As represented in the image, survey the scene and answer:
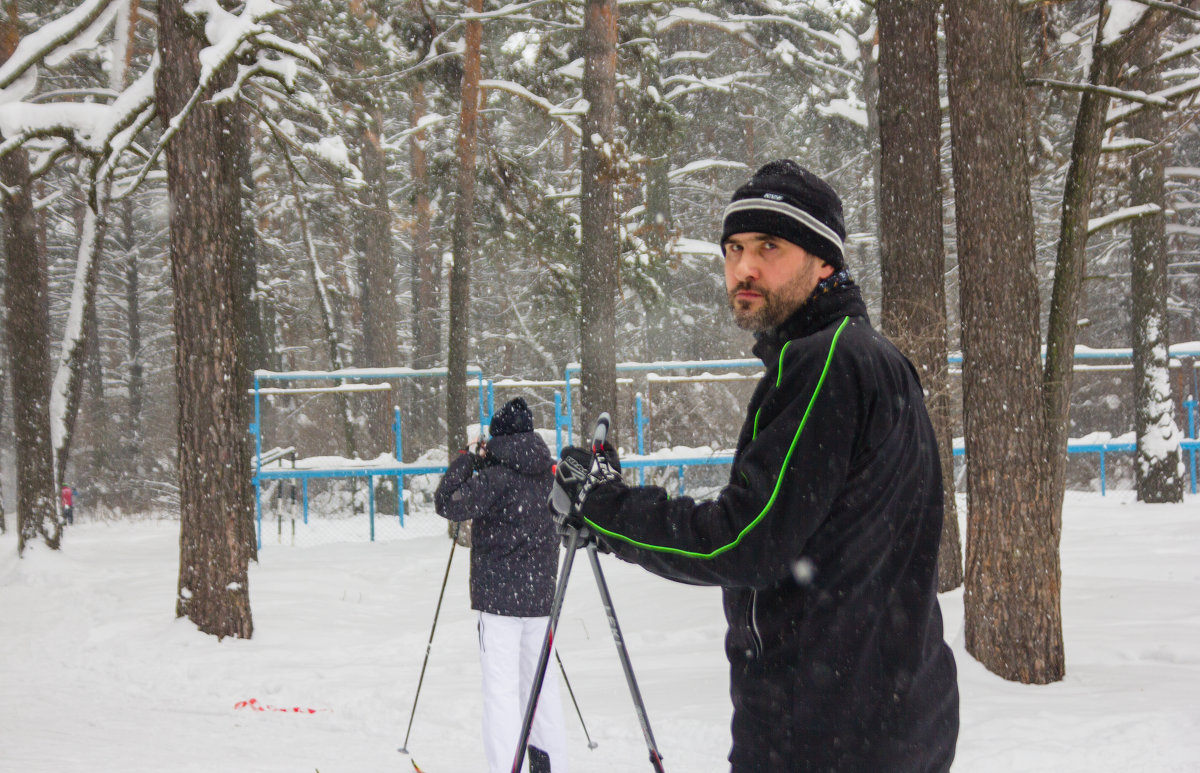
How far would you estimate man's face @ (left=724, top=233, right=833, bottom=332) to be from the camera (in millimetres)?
2354

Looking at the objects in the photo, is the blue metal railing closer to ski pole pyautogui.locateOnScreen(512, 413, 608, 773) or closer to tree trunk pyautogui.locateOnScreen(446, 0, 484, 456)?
tree trunk pyautogui.locateOnScreen(446, 0, 484, 456)

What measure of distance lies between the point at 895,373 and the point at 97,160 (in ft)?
30.3

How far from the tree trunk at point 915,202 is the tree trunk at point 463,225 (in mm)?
6985

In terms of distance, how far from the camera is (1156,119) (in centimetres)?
1495

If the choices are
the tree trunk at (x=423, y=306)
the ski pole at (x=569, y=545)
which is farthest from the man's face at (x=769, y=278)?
the tree trunk at (x=423, y=306)

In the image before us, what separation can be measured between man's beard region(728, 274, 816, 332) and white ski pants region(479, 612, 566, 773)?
3.35 metres

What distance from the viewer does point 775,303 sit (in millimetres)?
2361

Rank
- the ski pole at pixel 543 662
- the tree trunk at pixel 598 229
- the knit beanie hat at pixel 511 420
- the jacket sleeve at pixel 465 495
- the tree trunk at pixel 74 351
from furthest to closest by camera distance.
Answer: the tree trunk at pixel 74 351
the tree trunk at pixel 598 229
the knit beanie hat at pixel 511 420
the jacket sleeve at pixel 465 495
the ski pole at pixel 543 662

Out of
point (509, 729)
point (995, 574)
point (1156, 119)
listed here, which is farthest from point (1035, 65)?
point (509, 729)

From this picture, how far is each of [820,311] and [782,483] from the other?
0.46 m

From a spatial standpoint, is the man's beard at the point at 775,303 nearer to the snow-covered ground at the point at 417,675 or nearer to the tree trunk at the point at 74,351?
the snow-covered ground at the point at 417,675

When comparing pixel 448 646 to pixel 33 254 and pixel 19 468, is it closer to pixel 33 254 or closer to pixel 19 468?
pixel 19 468

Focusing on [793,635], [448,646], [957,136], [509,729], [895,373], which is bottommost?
[448,646]

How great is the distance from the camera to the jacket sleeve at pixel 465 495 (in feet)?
18.6
